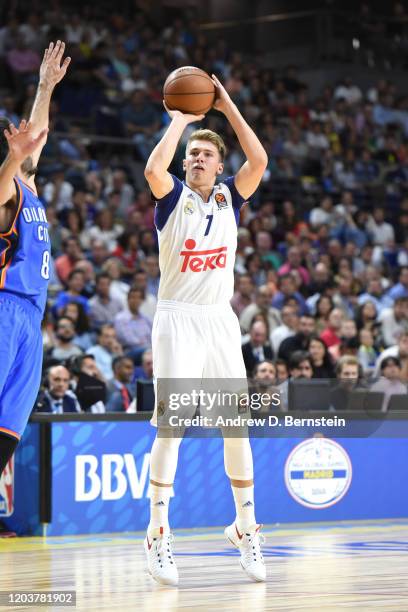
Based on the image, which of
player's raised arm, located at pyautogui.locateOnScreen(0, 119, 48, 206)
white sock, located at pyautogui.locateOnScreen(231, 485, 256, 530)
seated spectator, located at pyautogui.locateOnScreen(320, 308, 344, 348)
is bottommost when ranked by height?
white sock, located at pyautogui.locateOnScreen(231, 485, 256, 530)

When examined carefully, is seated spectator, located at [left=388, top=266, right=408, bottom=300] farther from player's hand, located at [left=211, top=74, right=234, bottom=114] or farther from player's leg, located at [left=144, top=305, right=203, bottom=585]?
player's leg, located at [left=144, top=305, right=203, bottom=585]

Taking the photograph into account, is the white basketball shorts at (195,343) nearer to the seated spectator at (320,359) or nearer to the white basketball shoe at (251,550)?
the white basketball shoe at (251,550)

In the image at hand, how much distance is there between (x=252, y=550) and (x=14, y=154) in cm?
288

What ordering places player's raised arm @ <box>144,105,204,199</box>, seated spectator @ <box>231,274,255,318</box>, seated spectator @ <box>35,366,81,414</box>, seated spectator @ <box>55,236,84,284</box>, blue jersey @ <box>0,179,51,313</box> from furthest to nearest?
seated spectator @ <box>231,274,255,318</box> → seated spectator @ <box>55,236,84,284</box> → seated spectator @ <box>35,366,81,414</box> → player's raised arm @ <box>144,105,204,199</box> → blue jersey @ <box>0,179,51,313</box>

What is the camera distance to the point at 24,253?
20.1ft

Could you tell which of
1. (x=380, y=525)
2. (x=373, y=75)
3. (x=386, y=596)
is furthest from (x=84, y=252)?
(x=373, y=75)

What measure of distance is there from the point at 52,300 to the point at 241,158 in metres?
7.16

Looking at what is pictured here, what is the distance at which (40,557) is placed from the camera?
28.7ft

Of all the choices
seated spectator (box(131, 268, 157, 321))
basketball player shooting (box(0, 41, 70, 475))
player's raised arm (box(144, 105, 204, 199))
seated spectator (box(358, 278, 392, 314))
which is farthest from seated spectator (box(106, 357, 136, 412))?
basketball player shooting (box(0, 41, 70, 475))

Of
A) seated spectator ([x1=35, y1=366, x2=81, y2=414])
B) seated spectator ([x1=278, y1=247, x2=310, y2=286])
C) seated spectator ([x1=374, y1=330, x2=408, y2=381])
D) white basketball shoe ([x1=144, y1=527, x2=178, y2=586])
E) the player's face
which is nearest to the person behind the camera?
white basketball shoe ([x1=144, y1=527, x2=178, y2=586])

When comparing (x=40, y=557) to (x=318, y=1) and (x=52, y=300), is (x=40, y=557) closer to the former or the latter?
(x=52, y=300)

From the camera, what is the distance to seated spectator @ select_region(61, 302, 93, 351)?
44.1 ft

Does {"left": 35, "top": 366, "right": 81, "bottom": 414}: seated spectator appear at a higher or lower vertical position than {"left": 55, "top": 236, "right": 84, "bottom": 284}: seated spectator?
lower

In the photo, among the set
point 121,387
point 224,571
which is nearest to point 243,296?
point 121,387
